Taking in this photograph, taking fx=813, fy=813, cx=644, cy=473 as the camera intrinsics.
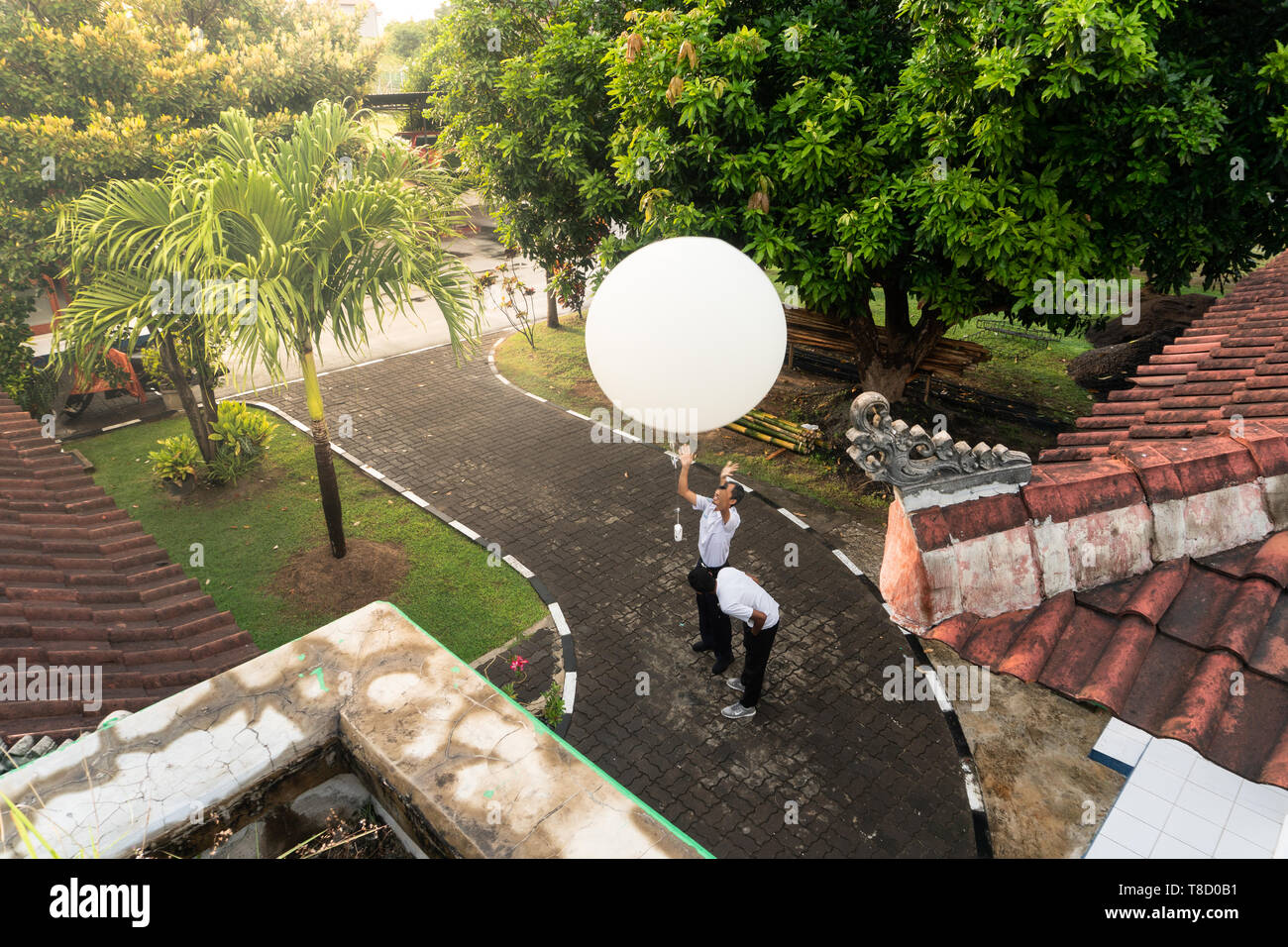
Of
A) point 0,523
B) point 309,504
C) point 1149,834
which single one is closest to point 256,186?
point 0,523

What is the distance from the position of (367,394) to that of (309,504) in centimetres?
475

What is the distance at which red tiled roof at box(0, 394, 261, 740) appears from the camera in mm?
4926

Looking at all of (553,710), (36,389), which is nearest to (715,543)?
(553,710)

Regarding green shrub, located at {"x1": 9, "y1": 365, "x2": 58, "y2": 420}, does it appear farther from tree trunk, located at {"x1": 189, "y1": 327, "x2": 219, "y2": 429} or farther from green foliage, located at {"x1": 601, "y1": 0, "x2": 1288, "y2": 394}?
green foliage, located at {"x1": 601, "y1": 0, "x2": 1288, "y2": 394}

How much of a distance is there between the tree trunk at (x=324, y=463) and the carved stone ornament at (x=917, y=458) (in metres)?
7.76

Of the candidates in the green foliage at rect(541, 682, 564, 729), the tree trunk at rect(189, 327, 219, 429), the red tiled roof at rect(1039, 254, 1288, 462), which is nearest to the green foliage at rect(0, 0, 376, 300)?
the tree trunk at rect(189, 327, 219, 429)

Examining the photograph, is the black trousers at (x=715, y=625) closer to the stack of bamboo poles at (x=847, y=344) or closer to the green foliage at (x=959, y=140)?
the green foliage at (x=959, y=140)

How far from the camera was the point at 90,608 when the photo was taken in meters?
5.68

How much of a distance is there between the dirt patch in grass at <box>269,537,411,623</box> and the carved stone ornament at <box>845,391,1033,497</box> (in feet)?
25.9

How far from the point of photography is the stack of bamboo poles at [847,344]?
1431 cm

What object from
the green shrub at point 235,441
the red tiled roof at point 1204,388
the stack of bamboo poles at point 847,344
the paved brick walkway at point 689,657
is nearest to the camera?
the red tiled roof at point 1204,388

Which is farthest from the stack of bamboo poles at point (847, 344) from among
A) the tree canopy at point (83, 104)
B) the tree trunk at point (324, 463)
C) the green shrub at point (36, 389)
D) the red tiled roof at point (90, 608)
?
the green shrub at point (36, 389)

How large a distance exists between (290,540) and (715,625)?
6.47m

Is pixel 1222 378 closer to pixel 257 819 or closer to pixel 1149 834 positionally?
pixel 1149 834
